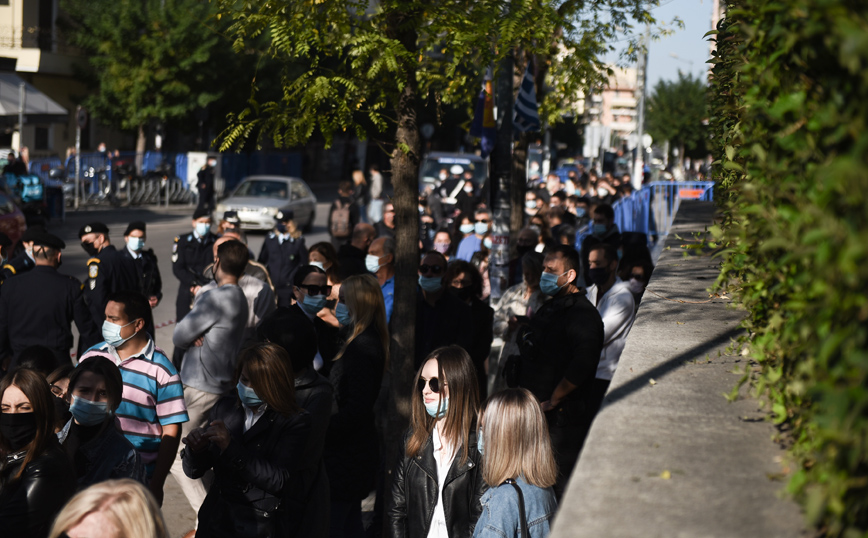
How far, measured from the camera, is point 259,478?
158 inches

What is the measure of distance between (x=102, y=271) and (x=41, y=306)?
150 centimetres

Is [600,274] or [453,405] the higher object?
[600,274]

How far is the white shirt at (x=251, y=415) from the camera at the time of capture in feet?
14.5

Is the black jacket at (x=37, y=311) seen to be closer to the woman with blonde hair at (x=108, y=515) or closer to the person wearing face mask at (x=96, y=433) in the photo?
the person wearing face mask at (x=96, y=433)

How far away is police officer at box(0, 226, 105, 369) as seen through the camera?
7352mm

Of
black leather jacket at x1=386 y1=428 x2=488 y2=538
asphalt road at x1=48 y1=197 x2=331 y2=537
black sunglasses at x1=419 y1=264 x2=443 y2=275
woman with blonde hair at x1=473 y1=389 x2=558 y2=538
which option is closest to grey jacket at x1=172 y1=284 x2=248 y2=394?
asphalt road at x1=48 y1=197 x2=331 y2=537

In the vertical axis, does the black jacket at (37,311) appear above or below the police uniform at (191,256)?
below

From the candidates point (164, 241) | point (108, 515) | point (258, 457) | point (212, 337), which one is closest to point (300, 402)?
point (258, 457)

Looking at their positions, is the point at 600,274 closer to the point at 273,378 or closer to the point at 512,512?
the point at 273,378

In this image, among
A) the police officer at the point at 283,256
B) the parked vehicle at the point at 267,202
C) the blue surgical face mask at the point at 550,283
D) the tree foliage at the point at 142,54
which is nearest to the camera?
the blue surgical face mask at the point at 550,283

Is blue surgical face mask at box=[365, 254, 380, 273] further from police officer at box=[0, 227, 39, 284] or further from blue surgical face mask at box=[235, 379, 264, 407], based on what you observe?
blue surgical face mask at box=[235, 379, 264, 407]

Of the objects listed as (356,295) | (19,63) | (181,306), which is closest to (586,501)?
(356,295)

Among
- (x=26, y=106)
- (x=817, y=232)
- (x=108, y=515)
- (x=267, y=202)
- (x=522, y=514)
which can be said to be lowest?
(x=522, y=514)

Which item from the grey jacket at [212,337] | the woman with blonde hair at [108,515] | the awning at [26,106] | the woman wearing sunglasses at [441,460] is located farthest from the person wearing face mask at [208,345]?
the awning at [26,106]
